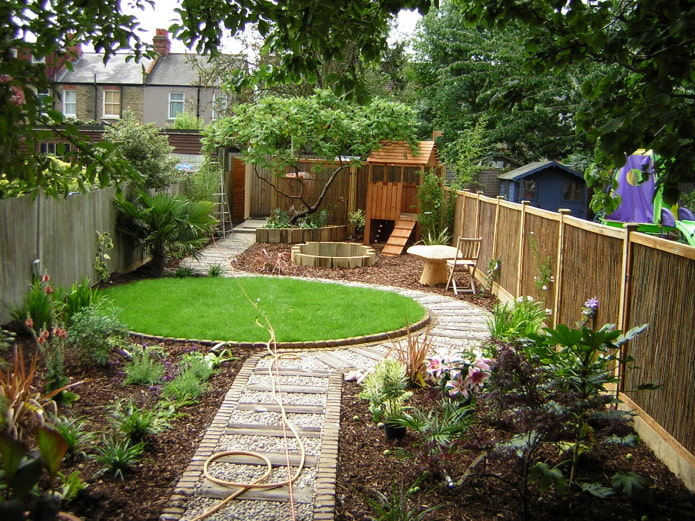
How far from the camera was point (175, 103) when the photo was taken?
30656mm

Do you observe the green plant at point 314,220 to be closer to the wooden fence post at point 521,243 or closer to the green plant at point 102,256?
the green plant at point 102,256

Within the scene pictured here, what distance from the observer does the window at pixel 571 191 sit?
20.1m

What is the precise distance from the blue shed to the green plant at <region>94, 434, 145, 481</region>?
17.5 m

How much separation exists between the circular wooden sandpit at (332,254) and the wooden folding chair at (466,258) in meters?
2.17

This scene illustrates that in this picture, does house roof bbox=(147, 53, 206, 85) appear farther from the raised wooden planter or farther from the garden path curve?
the garden path curve

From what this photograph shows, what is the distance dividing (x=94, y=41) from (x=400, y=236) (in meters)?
12.3

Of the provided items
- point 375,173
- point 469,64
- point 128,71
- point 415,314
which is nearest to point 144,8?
point 415,314

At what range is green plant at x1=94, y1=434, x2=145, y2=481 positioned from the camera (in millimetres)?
3887

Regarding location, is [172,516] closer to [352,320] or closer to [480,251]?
[352,320]

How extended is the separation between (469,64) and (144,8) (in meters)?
22.0

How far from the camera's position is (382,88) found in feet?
91.0

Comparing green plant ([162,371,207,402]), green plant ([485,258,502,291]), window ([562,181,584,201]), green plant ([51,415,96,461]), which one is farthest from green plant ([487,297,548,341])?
window ([562,181,584,201])

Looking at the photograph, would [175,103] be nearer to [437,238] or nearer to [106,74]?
[106,74]

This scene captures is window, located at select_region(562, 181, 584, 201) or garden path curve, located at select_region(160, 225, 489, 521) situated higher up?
window, located at select_region(562, 181, 584, 201)
